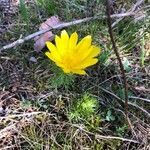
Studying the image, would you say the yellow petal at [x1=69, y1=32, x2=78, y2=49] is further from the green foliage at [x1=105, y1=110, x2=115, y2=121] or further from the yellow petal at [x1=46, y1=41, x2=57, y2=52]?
the green foliage at [x1=105, y1=110, x2=115, y2=121]

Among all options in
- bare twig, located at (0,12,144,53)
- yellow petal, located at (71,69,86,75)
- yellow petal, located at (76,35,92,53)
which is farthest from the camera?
bare twig, located at (0,12,144,53)

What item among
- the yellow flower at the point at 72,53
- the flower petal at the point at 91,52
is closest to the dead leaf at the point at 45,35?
the yellow flower at the point at 72,53

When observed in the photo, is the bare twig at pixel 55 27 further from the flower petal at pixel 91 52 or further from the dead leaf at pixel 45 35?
the flower petal at pixel 91 52

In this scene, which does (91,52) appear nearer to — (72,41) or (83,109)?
(72,41)

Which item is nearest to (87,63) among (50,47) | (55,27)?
(50,47)

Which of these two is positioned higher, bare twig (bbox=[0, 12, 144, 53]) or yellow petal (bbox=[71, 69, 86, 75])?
bare twig (bbox=[0, 12, 144, 53])

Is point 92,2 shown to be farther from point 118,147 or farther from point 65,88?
point 118,147

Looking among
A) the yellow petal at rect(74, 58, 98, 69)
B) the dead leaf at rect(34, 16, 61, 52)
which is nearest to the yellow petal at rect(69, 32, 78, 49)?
the yellow petal at rect(74, 58, 98, 69)
